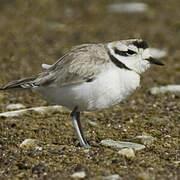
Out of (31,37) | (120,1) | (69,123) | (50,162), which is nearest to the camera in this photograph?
(50,162)

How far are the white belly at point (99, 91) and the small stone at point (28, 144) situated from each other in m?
0.45

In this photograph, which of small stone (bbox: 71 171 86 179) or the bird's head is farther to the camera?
the bird's head

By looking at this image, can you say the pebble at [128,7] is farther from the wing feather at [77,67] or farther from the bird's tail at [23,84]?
the bird's tail at [23,84]

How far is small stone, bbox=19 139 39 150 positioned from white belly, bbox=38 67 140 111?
0.45 m

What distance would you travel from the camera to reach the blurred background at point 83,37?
538cm

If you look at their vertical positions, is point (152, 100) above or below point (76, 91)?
below

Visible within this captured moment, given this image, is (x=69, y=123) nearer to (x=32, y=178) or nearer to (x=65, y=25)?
(x=32, y=178)

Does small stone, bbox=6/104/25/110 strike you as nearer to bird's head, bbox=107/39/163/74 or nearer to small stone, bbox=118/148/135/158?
bird's head, bbox=107/39/163/74

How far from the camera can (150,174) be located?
11.9 feet

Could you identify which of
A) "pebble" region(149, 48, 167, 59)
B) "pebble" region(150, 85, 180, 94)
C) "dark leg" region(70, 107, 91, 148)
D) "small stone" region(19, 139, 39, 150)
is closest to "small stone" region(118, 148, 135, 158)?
"dark leg" region(70, 107, 91, 148)

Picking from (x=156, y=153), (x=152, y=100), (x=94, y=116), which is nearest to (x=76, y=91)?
(x=156, y=153)

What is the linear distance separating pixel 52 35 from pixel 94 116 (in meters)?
3.41

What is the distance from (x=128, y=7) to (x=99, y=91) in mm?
5792

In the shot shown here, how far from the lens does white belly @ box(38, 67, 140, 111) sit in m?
4.05
